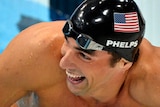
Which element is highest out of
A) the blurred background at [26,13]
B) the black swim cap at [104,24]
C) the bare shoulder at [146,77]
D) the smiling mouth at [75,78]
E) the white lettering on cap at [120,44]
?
the black swim cap at [104,24]

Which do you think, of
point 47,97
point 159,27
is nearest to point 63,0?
point 159,27

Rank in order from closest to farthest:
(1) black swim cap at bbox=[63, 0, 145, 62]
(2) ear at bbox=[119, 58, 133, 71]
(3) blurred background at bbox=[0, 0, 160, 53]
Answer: (1) black swim cap at bbox=[63, 0, 145, 62]
(2) ear at bbox=[119, 58, 133, 71]
(3) blurred background at bbox=[0, 0, 160, 53]

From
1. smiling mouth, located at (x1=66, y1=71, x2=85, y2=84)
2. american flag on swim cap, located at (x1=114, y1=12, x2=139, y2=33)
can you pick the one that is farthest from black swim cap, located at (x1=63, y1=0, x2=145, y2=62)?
smiling mouth, located at (x1=66, y1=71, x2=85, y2=84)

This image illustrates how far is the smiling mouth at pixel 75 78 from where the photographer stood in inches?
53.3

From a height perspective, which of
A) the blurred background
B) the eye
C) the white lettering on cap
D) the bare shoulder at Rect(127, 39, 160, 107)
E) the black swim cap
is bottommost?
the blurred background

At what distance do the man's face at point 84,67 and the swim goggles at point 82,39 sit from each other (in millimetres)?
17

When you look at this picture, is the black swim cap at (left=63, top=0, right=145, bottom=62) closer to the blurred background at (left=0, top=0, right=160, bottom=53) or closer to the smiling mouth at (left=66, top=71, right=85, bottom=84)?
the smiling mouth at (left=66, top=71, right=85, bottom=84)

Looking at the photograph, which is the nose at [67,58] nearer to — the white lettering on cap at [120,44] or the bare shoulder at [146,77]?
the white lettering on cap at [120,44]

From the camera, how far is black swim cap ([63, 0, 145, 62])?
1268mm

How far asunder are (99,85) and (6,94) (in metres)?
0.30

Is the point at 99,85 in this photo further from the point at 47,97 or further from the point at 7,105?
the point at 7,105

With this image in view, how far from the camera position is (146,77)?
1473 millimetres

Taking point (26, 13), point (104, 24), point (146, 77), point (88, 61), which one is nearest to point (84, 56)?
point (88, 61)

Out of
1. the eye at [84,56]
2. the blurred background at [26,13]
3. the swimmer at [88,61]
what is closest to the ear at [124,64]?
the swimmer at [88,61]
